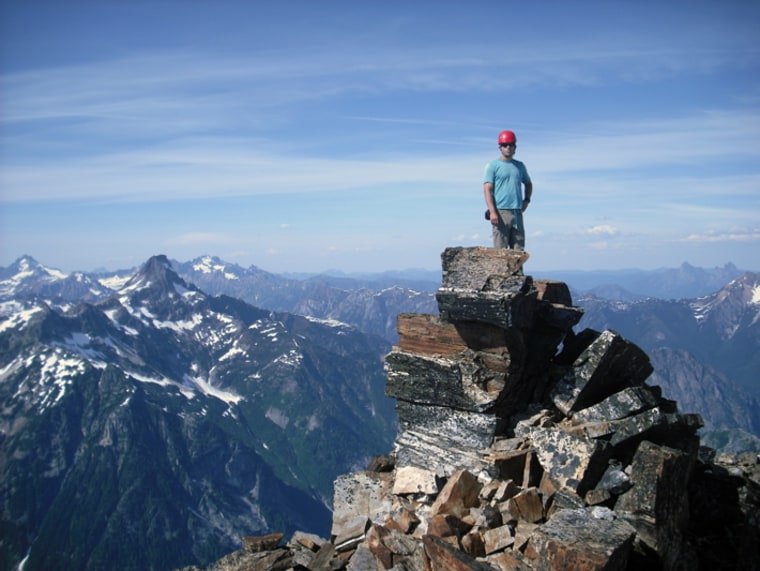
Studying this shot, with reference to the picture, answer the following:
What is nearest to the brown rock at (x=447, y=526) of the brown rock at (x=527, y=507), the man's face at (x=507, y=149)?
the brown rock at (x=527, y=507)

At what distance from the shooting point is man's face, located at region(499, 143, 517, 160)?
65.9 ft

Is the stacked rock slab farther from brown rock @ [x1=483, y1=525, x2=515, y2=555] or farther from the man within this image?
the man

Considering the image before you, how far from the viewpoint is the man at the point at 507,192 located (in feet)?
66.1

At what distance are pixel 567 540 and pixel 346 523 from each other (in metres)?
7.62

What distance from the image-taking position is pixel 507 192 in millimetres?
20266

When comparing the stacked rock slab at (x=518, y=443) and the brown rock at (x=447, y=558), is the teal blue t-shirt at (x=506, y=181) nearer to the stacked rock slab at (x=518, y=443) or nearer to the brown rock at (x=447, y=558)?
the stacked rock slab at (x=518, y=443)

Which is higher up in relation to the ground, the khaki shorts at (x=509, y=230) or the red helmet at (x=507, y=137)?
the red helmet at (x=507, y=137)

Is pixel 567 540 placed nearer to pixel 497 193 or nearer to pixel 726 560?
pixel 726 560

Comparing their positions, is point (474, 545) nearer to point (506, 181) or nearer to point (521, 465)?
point (521, 465)

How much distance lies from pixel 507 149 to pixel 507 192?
1.44 meters

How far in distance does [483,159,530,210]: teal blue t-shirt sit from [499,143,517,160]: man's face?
0.21 metres

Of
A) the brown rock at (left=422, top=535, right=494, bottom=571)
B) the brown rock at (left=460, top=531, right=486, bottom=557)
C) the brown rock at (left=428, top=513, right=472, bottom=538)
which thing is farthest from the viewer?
the brown rock at (left=428, top=513, right=472, bottom=538)

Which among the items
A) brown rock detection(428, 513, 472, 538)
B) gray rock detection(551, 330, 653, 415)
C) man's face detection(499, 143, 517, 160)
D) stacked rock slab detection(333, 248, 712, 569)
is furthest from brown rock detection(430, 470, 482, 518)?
man's face detection(499, 143, 517, 160)

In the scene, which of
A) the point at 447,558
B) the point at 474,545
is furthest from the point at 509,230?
the point at 447,558
